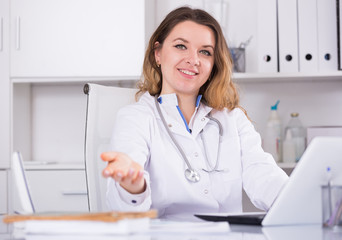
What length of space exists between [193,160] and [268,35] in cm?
117

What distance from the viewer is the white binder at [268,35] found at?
262cm

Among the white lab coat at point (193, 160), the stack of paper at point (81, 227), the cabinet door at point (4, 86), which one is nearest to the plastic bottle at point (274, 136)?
the white lab coat at point (193, 160)

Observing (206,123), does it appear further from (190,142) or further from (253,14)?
(253,14)

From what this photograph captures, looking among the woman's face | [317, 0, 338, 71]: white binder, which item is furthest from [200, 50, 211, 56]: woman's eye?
[317, 0, 338, 71]: white binder

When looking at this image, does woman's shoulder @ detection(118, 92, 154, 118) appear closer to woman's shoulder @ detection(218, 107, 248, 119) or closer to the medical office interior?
woman's shoulder @ detection(218, 107, 248, 119)

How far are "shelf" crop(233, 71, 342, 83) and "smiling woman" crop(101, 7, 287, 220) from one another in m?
0.67

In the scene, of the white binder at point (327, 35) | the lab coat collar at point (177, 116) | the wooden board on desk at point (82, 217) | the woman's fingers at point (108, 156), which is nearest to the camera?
the wooden board on desk at point (82, 217)

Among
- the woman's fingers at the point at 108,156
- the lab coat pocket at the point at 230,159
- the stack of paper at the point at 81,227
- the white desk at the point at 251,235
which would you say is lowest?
the white desk at the point at 251,235

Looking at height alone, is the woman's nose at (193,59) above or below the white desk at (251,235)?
above

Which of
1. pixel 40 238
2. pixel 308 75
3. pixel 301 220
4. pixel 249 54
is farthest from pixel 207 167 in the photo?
pixel 249 54

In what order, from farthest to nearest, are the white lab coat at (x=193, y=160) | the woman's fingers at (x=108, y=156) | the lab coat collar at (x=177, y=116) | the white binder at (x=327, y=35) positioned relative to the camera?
the white binder at (x=327, y=35)
the lab coat collar at (x=177, y=116)
the white lab coat at (x=193, y=160)
the woman's fingers at (x=108, y=156)

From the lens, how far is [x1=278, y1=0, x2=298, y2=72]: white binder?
8.52ft

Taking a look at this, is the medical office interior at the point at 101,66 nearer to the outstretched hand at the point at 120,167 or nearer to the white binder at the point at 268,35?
the white binder at the point at 268,35

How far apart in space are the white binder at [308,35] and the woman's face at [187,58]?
2.80ft
